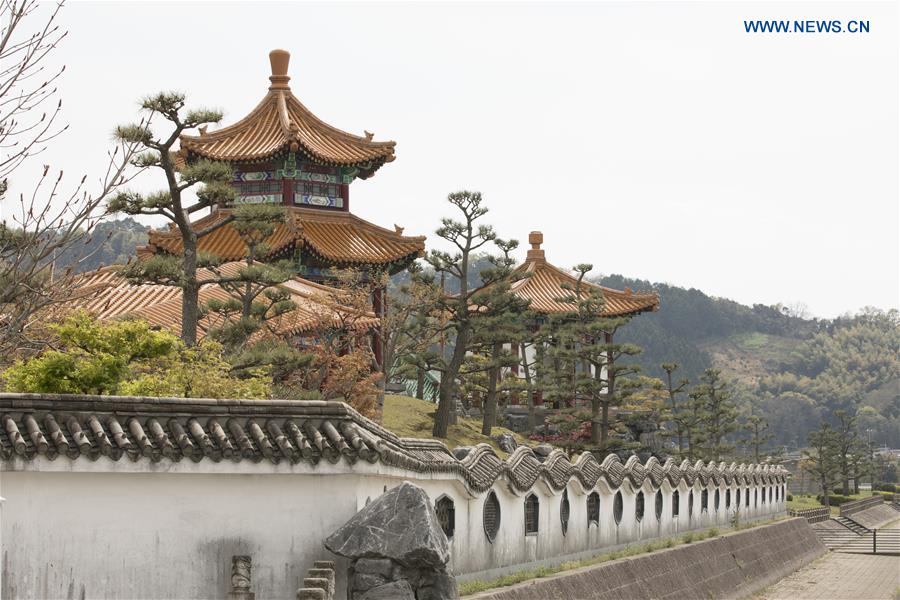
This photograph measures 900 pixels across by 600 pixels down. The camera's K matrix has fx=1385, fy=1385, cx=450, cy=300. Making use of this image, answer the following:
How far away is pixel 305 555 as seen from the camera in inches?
642

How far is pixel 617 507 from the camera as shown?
32.4 metres

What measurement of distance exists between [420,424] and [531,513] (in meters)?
18.7

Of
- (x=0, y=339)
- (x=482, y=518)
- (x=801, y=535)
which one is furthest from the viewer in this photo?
(x=801, y=535)

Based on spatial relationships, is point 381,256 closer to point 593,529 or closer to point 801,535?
point 593,529

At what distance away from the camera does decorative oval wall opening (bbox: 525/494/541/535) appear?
84.5ft

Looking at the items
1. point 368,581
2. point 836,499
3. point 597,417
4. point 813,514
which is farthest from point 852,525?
point 368,581

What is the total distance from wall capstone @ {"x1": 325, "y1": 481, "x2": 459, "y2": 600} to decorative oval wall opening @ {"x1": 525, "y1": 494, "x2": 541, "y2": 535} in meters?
9.68

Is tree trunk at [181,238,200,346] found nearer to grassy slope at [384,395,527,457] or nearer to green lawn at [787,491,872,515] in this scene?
grassy slope at [384,395,527,457]

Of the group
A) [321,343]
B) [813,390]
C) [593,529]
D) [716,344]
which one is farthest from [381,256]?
[716,344]

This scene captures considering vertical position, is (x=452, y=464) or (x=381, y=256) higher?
(x=381, y=256)

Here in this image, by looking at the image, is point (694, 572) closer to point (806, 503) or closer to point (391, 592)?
point (391, 592)

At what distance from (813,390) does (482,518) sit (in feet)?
533

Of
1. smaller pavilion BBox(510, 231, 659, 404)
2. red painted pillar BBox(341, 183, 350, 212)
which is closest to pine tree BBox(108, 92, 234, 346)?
red painted pillar BBox(341, 183, 350, 212)

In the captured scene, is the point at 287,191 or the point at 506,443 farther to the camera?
the point at 287,191
